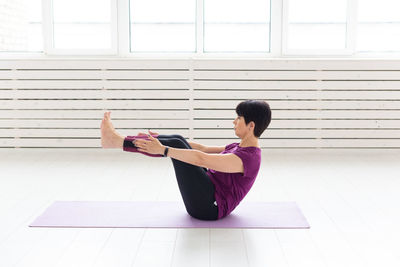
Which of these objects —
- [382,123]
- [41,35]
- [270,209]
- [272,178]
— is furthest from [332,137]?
[41,35]

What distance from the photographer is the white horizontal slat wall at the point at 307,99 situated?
496cm

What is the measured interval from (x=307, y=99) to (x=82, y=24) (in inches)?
93.9

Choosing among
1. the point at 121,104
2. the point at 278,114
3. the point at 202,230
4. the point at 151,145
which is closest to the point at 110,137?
the point at 151,145

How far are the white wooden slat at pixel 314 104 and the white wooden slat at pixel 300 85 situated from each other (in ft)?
0.44

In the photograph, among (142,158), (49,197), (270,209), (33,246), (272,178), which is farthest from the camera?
(142,158)

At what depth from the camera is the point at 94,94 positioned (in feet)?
16.3

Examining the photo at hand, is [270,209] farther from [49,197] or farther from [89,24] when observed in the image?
[89,24]

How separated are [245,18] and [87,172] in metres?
2.32

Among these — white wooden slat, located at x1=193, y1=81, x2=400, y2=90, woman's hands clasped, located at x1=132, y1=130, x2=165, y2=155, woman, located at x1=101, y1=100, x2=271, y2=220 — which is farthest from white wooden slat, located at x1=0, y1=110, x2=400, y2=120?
woman's hands clasped, located at x1=132, y1=130, x2=165, y2=155

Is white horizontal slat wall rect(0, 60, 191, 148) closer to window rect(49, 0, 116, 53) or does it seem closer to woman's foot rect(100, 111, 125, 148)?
window rect(49, 0, 116, 53)

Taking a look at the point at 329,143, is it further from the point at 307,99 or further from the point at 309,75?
the point at 309,75

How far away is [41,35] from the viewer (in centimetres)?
531

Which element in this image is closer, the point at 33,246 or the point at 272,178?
the point at 33,246

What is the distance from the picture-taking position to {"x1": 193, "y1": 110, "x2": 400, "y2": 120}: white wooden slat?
16.4 feet
